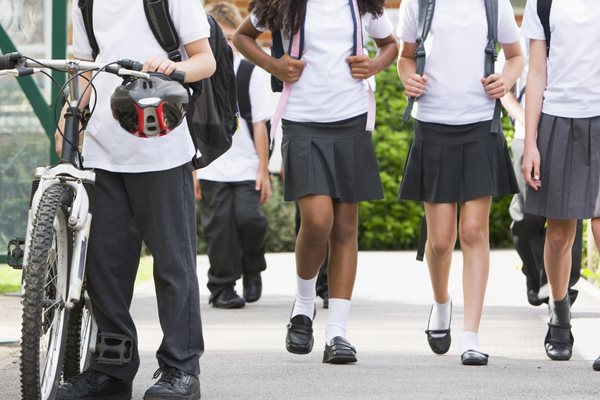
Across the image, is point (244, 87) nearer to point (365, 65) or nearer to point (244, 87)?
point (244, 87)

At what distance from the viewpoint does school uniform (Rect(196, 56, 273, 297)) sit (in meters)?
10.1

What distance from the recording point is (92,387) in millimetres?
5648

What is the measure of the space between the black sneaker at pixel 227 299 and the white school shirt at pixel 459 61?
3234mm

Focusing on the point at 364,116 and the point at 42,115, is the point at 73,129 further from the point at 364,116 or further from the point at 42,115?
the point at 42,115

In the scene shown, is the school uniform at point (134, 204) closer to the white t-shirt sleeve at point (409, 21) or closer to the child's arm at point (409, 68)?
the child's arm at point (409, 68)

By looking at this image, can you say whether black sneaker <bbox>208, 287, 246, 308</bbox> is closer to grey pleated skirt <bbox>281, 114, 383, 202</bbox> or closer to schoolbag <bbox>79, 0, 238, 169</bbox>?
grey pleated skirt <bbox>281, 114, 383, 202</bbox>

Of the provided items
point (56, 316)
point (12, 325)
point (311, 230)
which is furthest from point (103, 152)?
point (12, 325)

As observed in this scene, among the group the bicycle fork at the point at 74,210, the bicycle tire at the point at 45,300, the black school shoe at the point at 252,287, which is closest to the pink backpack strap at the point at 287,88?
the bicycle fork at the point at 74,210

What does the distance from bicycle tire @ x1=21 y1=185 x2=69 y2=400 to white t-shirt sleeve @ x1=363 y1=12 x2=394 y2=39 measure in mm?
2467

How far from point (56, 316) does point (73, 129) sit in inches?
26.0

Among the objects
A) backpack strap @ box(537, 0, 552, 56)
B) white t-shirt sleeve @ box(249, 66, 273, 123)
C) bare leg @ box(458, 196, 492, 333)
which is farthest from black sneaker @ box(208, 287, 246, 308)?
backpack strap @ box(537, 0, 552, 56)

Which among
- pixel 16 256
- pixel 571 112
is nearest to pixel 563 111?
pixel 571 112

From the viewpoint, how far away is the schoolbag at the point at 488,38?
22.9 feet

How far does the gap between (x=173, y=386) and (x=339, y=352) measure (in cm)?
143
